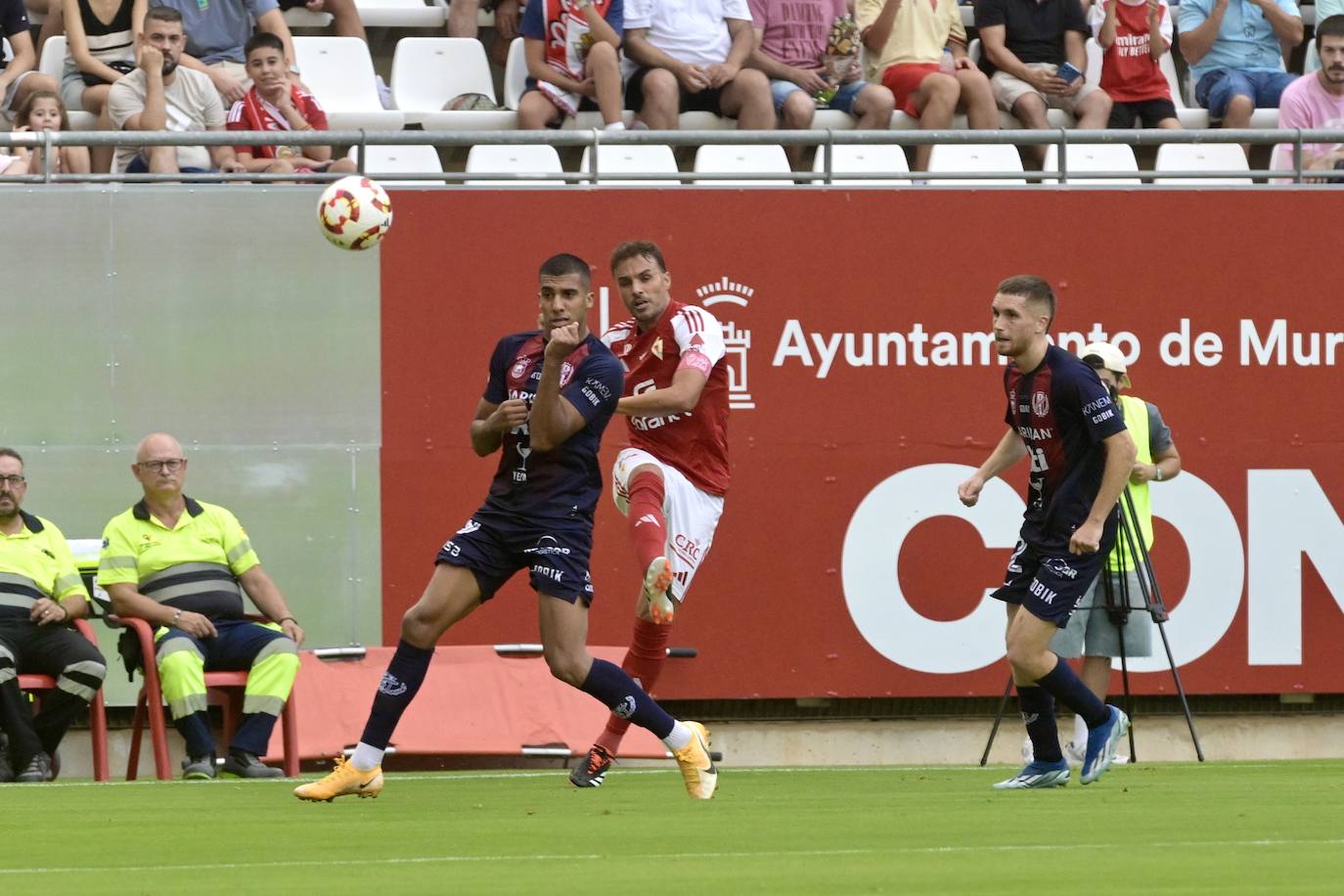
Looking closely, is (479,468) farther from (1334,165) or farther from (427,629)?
(1334,165)

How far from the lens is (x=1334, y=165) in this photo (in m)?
13.0

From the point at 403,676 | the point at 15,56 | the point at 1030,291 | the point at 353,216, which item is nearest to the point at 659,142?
the point at 353,216

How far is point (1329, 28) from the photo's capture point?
1379cm

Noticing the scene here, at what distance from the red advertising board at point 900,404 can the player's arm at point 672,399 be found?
10.3ft

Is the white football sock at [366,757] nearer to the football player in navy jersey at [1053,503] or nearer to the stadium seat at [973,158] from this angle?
the football player in navy jersey at [1053,503]

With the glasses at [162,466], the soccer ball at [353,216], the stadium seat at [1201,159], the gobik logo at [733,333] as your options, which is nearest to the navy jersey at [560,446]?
the soccer ball at [353,216]

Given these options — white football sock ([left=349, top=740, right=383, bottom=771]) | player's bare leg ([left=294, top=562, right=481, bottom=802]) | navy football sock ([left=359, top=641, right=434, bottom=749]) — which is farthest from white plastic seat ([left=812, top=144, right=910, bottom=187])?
white football sock ([left=349, top=740, right=383, bottom=771])

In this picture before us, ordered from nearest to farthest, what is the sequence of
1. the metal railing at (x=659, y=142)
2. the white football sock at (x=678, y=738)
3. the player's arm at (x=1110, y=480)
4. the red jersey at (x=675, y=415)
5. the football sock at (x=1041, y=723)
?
the white football sock at (x=678, y=738) → the player's arm at (x=1110, y=480) → the football sock at (x=1041, y=723) → the red jersey at (x=675, y=415) → the metal railing at (x=659, y=142)

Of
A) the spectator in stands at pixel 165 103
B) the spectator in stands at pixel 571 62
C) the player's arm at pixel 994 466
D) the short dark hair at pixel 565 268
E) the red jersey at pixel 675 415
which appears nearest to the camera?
the short dark hair at pixel 565 268

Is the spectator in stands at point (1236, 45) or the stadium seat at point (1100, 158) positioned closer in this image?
the stadium seat at point (1100, 158)

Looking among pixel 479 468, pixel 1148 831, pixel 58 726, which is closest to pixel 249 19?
pixel 479 468

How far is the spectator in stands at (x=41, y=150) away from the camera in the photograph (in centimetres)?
1228

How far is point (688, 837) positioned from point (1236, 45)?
9.84m

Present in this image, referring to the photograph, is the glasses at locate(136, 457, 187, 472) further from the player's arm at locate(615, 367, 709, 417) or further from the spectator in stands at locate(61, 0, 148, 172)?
the player's arm at locate(615, 367, 709, 417)
